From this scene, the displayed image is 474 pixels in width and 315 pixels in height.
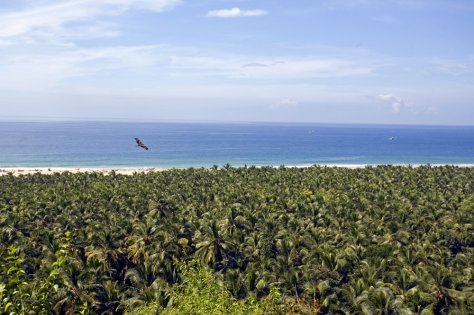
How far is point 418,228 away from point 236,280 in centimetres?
2916

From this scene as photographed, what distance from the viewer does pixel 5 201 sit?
248 ft

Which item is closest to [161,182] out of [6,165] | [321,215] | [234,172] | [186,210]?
[234,172]

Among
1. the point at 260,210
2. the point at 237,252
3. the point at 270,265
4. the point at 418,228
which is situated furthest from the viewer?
the point at 260,210

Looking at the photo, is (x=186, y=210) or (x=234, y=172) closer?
(x=186, y=210)

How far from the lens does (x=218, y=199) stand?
73.4 metres

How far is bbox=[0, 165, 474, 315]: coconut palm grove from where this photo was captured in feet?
137

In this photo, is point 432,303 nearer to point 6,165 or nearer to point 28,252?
point 28,252

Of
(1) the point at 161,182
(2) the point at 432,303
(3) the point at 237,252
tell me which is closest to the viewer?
(2) the point at 432,303

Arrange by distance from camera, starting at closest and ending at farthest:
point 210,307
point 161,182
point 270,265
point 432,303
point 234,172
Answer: point 210,307 < point 432,303 < point 270,265 < point 161,182 < point 234,172

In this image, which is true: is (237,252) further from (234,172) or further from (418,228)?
(234,172)

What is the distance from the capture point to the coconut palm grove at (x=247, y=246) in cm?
4188

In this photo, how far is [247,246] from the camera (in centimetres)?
5553

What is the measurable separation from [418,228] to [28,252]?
155 ft

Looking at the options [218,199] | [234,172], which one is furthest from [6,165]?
[218,199]
